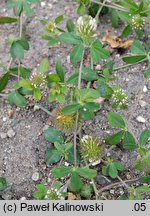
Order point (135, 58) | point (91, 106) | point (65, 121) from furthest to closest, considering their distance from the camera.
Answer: point (135, 58) → point (65, 121) → point (91, 106)

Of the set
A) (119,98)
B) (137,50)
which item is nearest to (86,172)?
(119,98)

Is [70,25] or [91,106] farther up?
[70,25]

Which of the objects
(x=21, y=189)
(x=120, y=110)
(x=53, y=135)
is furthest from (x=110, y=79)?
(x=21, y=189)

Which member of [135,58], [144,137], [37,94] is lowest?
[144,137]

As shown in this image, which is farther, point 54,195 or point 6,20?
point 6,20

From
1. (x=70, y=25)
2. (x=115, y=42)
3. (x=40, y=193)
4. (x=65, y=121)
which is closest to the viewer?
(x=40, y=193)

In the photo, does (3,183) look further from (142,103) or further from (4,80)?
(142,103)
